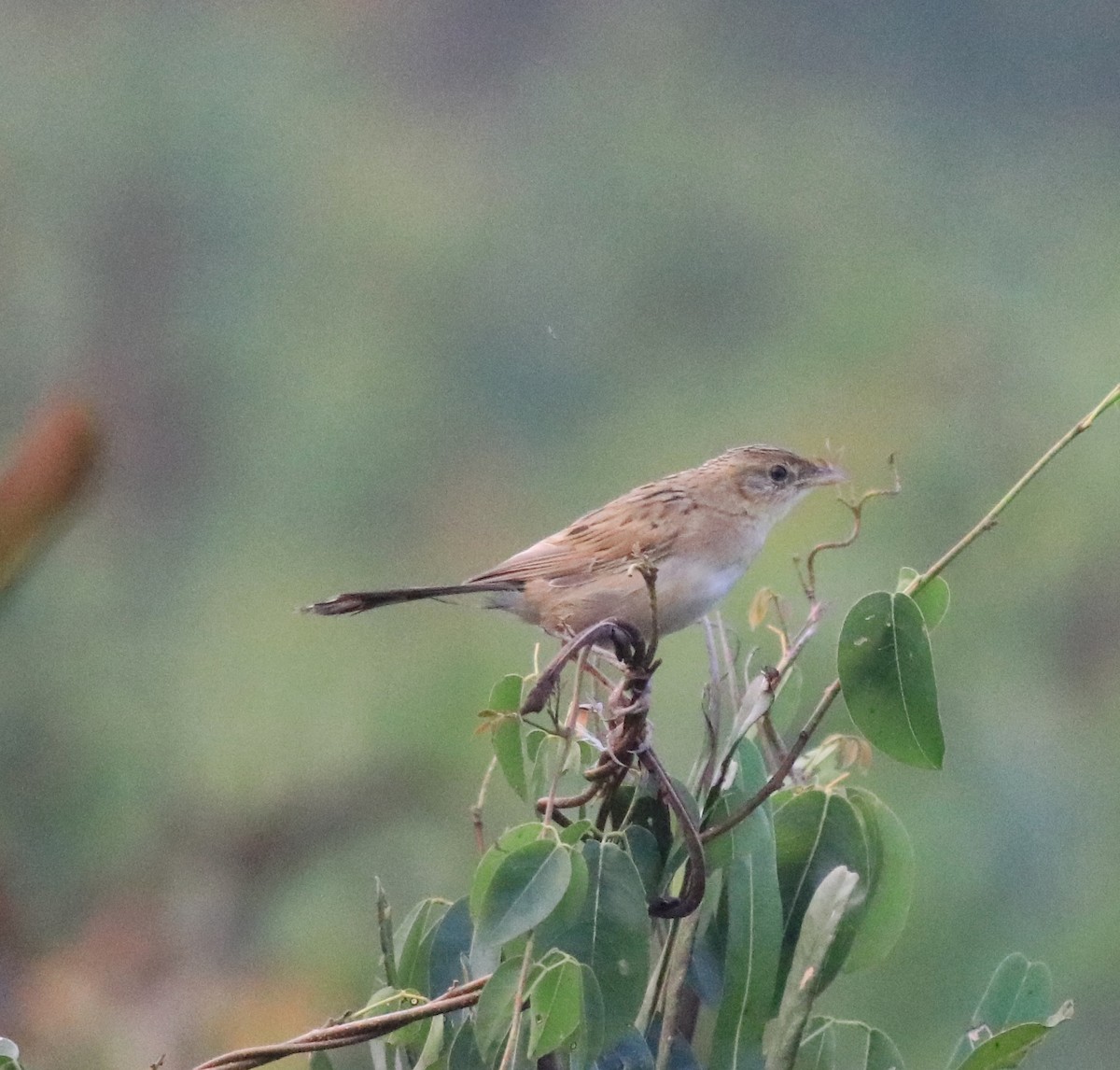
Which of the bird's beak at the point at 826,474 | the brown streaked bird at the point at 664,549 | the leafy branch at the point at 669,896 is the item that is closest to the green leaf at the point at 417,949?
the leafy branch at the point at 669,896

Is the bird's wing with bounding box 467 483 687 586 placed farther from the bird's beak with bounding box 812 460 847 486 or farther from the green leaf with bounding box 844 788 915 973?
the green leaf with bounding box 844 788 915 973

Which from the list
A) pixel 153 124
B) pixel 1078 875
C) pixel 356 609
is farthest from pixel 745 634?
pixel 153 124


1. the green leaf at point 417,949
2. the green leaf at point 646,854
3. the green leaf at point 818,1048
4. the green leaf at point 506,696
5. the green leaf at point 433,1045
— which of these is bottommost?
the green leaf at point 818,1048

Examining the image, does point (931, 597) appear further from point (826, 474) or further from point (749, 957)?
point (826, 474)

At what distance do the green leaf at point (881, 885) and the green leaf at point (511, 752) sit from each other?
0.64 ft

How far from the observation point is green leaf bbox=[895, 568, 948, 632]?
2.46 feet

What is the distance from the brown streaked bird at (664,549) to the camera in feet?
3.81

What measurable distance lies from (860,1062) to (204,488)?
4.10 ft

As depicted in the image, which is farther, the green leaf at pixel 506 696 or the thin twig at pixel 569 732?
the green leaf at pixel 506 696

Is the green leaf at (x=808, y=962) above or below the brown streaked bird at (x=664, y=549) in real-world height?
below

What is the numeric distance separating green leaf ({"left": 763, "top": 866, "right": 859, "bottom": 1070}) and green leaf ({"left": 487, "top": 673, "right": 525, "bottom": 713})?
228 millimetres

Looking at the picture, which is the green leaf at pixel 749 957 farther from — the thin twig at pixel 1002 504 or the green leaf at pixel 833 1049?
the thin twig at pixel 1002 504

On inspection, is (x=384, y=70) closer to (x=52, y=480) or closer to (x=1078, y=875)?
(x=52, y=480)

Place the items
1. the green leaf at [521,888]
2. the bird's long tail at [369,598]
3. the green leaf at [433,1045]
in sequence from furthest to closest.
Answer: the bird's long tail at [369,598] → the green leaf at [433,1045] → the green leaf at [521,888]
